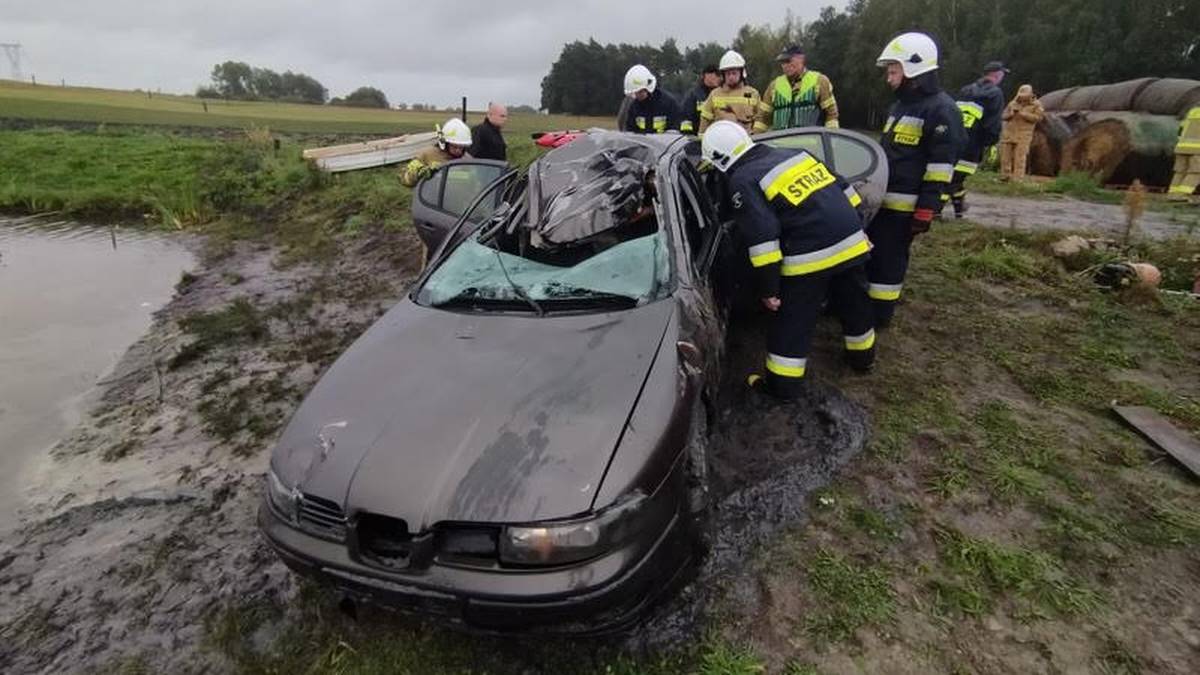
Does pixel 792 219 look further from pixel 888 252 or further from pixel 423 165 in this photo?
pixel 423 165

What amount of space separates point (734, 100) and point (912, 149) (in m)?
2.64

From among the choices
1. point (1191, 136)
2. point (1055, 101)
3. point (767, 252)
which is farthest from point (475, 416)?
point (1055, 101)

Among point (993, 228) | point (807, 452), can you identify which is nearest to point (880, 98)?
point (993, 228)

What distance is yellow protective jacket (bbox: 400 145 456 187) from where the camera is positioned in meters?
5.13

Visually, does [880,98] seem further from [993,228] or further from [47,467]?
[47,467]

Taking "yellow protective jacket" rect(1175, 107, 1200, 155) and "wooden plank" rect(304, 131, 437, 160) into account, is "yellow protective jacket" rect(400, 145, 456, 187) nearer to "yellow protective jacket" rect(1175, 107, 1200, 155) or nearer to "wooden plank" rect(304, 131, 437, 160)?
"wooden plank" rect(304, 131, 437, 160)

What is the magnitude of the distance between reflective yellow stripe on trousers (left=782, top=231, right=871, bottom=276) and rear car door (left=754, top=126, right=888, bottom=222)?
0.63 metres

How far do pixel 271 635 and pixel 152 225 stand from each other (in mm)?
10483

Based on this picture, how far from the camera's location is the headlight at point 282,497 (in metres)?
1.99

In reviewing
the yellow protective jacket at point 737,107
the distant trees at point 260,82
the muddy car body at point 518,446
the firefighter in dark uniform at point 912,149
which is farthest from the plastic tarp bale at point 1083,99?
the distant trees at point 260,82

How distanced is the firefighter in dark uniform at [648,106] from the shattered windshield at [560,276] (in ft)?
12.9

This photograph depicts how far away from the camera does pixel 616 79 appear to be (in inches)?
2047

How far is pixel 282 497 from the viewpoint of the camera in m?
2.04

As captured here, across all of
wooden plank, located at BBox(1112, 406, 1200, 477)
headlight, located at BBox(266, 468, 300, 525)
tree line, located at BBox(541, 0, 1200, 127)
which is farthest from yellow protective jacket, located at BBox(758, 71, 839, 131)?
tree line, located at BBox(541, 0, 1200, 127)
